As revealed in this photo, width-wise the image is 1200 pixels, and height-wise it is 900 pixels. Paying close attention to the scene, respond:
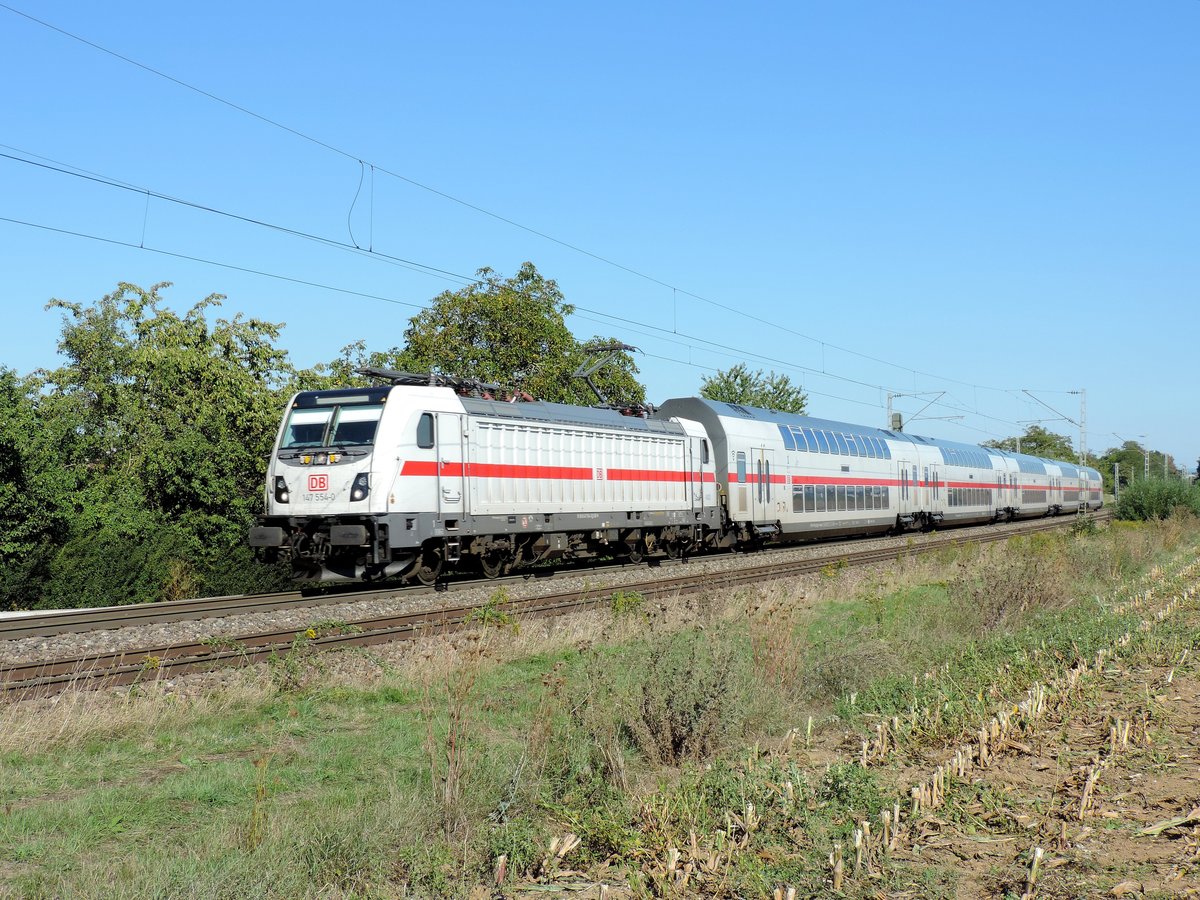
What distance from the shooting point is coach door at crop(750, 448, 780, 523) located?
31.3m

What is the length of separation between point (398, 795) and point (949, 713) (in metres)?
4.57

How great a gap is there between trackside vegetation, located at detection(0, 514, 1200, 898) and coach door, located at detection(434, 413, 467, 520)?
6.18 metres

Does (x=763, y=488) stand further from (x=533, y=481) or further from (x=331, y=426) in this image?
(x=331, y=426)

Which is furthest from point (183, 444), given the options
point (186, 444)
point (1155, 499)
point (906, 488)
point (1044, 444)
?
point (1044, 444)

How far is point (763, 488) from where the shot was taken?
31.7m

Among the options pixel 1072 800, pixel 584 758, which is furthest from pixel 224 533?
pixel 1072 800

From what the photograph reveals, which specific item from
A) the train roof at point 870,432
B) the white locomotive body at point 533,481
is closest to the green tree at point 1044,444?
the train roof at point 870,432

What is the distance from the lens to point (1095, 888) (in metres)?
5.08

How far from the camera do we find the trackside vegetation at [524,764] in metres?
5.50

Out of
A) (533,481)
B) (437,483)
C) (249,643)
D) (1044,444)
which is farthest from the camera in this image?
(1044,444)

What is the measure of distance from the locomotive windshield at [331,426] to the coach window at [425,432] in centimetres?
82

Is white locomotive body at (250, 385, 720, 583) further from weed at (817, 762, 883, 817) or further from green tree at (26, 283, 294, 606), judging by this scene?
weed at (817, 762, 883, 817)

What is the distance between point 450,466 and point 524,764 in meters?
13.0

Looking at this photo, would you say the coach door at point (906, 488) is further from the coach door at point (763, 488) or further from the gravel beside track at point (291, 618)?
the gravel beside track at point (291, 618)
